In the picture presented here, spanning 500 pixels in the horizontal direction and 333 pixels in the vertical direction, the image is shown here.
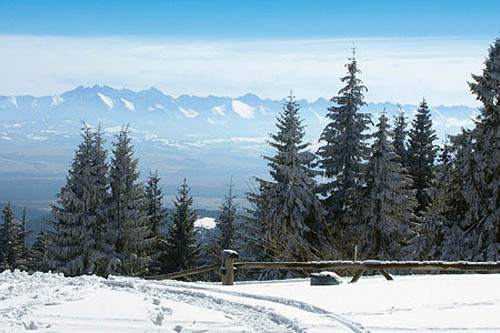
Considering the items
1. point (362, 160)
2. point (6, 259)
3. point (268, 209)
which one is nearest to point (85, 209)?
point (268, 209)

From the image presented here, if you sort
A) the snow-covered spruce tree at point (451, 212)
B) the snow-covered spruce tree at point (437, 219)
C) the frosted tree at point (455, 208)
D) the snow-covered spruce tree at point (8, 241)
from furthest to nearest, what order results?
the snow-covered spruce tree at point (8, 241) → the snow-covered spruce tree at point (437, 219) → the snow-covered spruce tree at point (451, 212) → the frosted tree at point (455, 208)

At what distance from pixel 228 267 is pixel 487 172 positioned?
39.8 feet

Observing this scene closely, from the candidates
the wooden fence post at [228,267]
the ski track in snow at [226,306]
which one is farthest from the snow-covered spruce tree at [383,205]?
the ski track in snow at [226,306]

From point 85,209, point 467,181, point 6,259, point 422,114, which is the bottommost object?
point 6,259

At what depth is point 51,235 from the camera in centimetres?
2998

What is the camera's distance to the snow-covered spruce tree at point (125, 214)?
30062 mm

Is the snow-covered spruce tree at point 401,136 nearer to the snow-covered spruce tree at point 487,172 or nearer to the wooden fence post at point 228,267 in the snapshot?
the snow-covered spruce tree at point 487,172

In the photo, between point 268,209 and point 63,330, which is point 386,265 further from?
point 268,209

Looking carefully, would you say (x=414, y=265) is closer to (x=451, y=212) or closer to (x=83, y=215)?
(x=451, y=212)

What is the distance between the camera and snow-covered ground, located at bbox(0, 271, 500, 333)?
7.25m

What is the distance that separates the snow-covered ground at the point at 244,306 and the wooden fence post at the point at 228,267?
1.09 metres

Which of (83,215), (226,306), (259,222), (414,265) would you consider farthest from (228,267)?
(83,215)

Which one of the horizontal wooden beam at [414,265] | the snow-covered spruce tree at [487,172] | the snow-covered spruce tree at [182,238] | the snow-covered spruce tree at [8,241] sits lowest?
the snow-covered spruce tree at [8,241]

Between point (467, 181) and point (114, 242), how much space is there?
1961 centimetres
